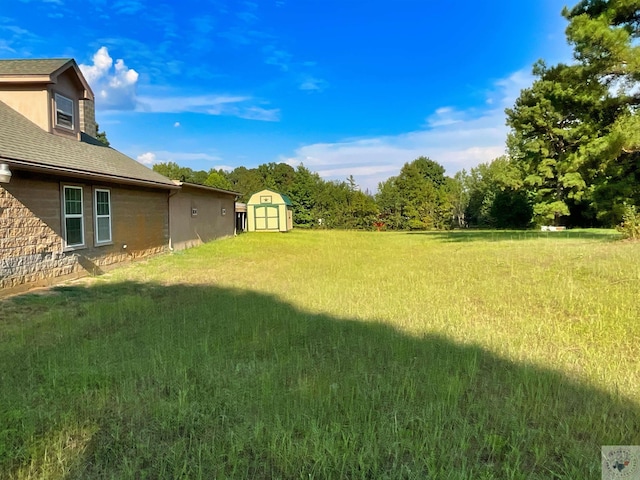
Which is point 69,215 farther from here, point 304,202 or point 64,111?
point 304,202

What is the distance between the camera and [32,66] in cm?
1086

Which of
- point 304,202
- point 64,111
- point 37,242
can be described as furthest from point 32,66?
point 304,202

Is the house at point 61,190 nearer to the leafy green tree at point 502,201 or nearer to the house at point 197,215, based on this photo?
the house at point 197,215

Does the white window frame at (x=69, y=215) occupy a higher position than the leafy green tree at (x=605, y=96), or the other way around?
the leafy green tree at (x=605, y=96)

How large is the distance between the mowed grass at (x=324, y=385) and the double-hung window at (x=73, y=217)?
2915mm

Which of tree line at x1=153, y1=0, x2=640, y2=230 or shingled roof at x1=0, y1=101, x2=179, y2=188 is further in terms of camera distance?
tree line at x1=153, y1=0, x2=640, y2=230

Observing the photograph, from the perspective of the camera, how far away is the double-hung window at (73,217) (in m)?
9.26

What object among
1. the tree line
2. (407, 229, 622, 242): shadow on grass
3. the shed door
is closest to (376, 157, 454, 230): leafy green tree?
the tree line

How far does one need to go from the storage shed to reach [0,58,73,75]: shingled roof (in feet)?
69.4

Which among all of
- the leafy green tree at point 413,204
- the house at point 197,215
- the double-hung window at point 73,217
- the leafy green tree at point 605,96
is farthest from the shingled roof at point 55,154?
the leafy green tree at point 413,204

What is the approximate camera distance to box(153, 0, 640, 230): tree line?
11906mm

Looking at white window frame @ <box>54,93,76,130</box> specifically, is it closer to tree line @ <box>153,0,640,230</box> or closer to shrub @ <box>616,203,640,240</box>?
tree line @ <box>153,0,640,230</box>

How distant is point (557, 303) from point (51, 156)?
1097cm

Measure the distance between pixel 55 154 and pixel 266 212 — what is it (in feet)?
74.6
